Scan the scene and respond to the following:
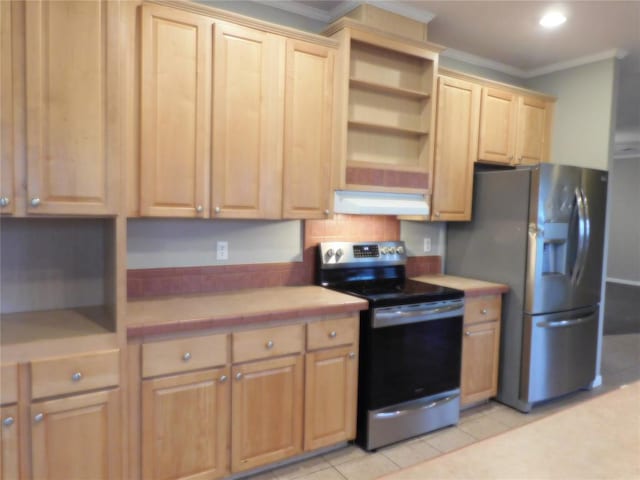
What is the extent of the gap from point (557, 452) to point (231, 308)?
5.20ft

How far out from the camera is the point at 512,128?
3.56 metres

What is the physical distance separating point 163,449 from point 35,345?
0.72 meters

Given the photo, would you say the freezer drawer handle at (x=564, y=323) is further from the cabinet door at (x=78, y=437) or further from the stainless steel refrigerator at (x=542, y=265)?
the cabinet door at (x=78, y=437)

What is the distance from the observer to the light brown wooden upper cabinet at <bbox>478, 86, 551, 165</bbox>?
3418 millimetres

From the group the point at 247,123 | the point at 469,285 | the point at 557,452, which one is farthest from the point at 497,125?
the point at 557,452

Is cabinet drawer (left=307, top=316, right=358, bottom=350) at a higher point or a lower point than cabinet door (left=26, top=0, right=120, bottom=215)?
lower

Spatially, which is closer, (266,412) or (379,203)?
(266,412)

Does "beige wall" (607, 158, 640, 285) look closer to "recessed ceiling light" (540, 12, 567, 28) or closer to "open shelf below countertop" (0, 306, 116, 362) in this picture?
"recessed ceiling light" (540, 12, 567, 28)

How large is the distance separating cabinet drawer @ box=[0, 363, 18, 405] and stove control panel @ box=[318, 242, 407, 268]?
1717 millimetres

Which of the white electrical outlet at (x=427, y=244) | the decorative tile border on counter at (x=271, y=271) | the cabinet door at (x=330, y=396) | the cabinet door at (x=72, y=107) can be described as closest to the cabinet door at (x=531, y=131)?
the white electrical outlet at (x=427, y=244)

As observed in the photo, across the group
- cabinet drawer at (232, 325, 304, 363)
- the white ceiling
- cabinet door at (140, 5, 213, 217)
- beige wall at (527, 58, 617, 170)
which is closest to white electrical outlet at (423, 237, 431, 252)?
beige wall at (527, 58, 617, 170)

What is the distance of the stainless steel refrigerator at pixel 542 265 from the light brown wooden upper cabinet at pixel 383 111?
2.18ft

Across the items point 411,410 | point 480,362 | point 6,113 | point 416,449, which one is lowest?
point 416,449

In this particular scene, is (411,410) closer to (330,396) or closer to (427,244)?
(330,396)
